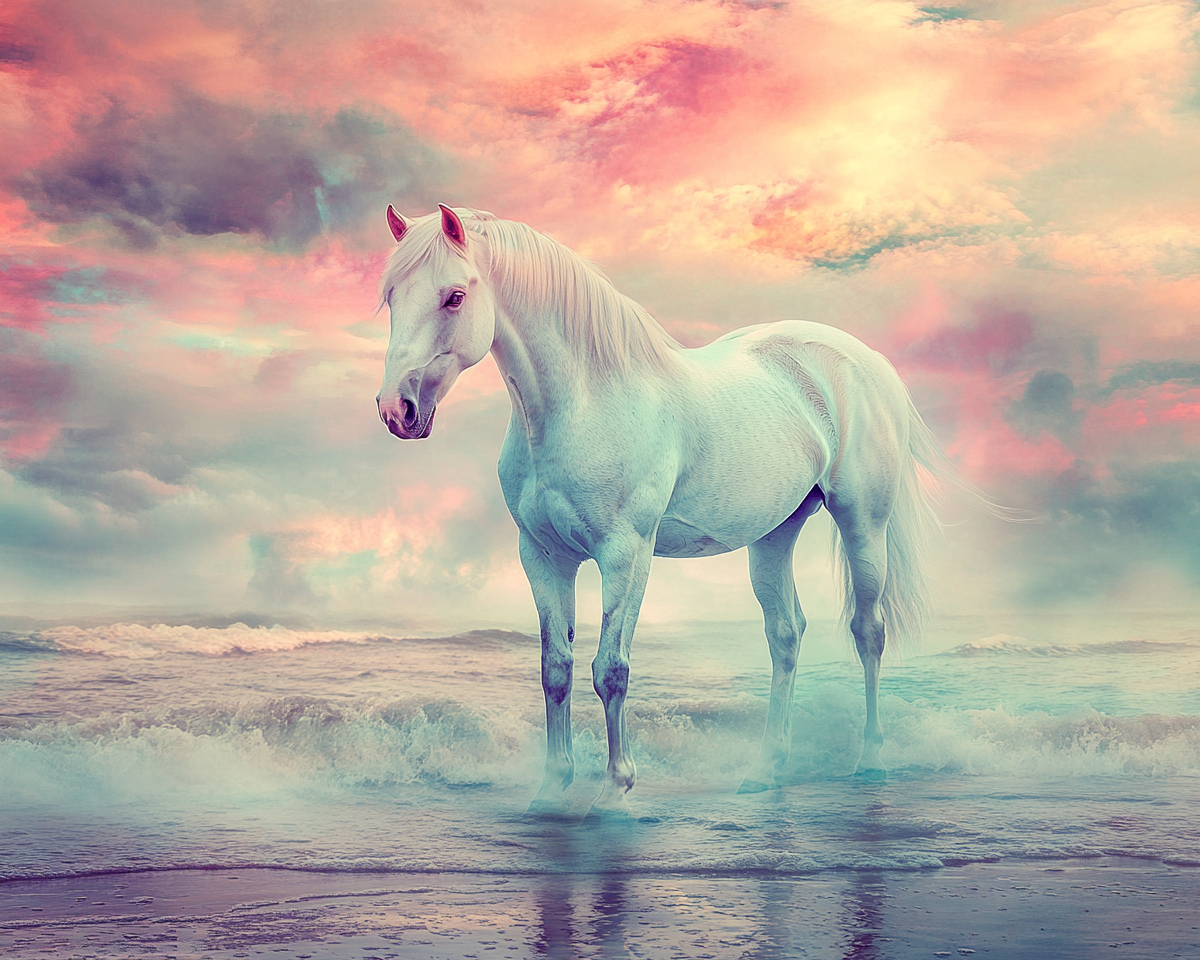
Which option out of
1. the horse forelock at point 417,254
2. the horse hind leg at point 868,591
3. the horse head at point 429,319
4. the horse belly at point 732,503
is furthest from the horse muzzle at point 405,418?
the horse hind leg at point 868,591

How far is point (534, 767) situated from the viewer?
18.2ft

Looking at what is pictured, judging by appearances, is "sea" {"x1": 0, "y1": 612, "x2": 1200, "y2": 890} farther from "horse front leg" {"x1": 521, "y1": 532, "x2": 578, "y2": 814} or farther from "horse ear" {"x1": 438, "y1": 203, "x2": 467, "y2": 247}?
"horse ear" {"x1": 438, "y1": 203, "x2": 467, "y2": 247}

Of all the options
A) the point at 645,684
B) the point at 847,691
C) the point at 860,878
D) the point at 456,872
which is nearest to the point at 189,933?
the point at 456,872

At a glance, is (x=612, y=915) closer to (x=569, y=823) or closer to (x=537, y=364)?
(x=569, y=823)

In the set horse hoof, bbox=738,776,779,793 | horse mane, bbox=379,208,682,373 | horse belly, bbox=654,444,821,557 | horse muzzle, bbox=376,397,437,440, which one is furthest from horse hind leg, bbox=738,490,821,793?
horse muzzle, bbox=376,397,437,440

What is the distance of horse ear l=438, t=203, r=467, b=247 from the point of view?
3984mm

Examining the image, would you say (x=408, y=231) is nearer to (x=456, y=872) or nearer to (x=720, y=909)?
(x=456, y=872)

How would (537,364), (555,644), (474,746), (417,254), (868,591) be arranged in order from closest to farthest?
(417,254)
(537,364)
(555,644)
(868,591)
(474,746)

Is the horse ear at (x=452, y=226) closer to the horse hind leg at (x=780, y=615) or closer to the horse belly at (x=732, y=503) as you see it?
the horse belly at (x=732, y=503)

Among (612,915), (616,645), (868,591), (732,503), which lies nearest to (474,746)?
(616,645)

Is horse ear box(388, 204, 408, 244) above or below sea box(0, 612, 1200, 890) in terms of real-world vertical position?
above

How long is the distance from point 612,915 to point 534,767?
9.07 ft

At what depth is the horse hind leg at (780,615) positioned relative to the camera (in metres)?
5.42

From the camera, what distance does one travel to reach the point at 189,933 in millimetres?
2715
